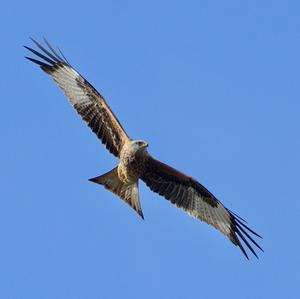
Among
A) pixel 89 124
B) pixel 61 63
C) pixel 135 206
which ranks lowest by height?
pixel 135 206

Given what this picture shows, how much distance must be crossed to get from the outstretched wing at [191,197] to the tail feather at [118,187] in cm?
51

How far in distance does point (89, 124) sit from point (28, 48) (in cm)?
159

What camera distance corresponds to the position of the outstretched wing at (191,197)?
29.6ft

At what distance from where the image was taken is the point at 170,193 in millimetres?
9180

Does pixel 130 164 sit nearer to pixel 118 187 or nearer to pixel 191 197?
pixel 118 187

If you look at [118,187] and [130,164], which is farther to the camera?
[118,187]

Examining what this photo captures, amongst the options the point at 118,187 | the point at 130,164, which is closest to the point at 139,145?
the point at 130,164

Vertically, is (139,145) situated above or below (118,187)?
above

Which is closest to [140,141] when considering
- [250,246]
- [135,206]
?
[135,206]

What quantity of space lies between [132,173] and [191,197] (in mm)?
1311

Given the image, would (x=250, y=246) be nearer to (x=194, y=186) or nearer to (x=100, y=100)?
(x=194, y=186)

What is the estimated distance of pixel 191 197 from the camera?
30.1 feet

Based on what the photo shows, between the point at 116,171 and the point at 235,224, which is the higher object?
the point at 235,224

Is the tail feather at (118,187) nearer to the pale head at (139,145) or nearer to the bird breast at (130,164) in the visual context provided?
the bird breast at (130,164)
